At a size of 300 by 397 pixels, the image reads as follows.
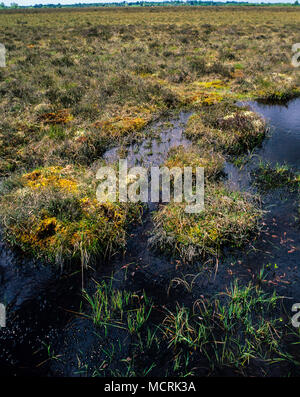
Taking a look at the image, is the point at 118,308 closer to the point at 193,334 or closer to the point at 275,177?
the point at 193,334

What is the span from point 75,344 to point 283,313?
3.30 m

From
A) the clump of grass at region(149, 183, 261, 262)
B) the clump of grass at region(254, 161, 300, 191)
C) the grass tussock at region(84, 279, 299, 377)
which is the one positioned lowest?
the grass tussock at region(84, 279, 299, 377)

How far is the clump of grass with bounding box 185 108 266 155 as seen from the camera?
875 cm

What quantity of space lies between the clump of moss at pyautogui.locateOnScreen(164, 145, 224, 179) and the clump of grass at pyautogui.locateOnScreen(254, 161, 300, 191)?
1.18 m

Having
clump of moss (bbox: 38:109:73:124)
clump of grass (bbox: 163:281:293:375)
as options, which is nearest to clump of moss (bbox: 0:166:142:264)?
clump of grass (bbox: 163:281:293:375)

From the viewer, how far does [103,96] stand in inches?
489

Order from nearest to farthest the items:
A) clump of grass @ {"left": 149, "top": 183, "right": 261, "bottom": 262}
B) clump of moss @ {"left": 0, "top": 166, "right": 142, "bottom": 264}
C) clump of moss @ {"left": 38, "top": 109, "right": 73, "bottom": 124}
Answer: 1. clump of moss @ {"left": 0, "top": 166, "right": 142, "bottom": 264}
2. clump of grass @ {"left": 149, "top": 183, "right": 261, "bottom": 262}
3. clump of moss @ {"left": 38, "top": 109, "right": 73, "bottom": 124}

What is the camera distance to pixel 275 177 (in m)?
7.19

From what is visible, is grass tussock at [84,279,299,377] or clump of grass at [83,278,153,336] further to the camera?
clump of grass at [83,278,153,336]

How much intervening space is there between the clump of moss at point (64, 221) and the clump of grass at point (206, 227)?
0.79 m

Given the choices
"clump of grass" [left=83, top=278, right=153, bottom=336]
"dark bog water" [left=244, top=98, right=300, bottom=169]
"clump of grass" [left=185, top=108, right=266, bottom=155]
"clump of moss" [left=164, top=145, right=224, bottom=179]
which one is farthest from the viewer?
"clump of grass" [left=185, top=108, right=266, bottom=155]

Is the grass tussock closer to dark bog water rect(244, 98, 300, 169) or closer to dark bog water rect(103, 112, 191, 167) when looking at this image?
dark bog water rect(103, 112, 191, 167)

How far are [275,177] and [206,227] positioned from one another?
10.8 feet

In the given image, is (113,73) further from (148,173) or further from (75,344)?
(75,344)
